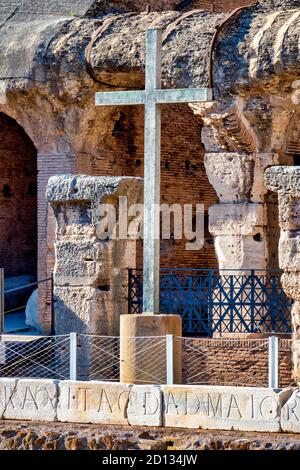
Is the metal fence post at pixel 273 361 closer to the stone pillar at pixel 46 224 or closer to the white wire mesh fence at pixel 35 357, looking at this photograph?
the white wire mesh fence at pixel 35 357

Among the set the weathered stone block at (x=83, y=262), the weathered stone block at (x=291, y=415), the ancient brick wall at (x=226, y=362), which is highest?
the weathered stone block at (x=83, y=262)

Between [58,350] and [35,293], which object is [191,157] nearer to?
[35,293]

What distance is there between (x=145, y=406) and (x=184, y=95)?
145 inches

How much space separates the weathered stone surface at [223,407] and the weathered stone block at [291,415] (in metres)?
0.06

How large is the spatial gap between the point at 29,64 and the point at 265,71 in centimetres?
343

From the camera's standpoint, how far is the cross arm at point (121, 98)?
1916cm

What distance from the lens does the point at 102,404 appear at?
683 inches

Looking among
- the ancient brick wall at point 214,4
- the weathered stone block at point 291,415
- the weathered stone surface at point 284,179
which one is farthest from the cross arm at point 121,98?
the ancient brick wall at point 214,4

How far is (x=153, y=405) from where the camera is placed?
1714cm

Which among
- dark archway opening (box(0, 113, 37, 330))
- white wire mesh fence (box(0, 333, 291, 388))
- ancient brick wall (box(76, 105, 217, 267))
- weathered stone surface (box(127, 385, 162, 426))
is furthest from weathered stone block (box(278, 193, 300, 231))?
dark archway opening (box(0, 113, 37, 330))

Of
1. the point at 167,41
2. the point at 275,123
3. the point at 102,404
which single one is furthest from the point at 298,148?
the point at 102,404

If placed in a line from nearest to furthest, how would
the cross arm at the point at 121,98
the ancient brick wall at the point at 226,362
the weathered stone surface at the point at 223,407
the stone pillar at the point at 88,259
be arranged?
the weathered stone surface at the point at 223,407
the cross arm at the point at 121,98
the stone pillar at the point at 88,259
the ancient brick wall at the point at 226,362

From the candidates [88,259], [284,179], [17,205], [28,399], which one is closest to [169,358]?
[28,399]

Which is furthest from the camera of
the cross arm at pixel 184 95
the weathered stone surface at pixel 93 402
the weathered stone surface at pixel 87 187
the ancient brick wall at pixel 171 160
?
the ancient brick wall at pixel 171 160
